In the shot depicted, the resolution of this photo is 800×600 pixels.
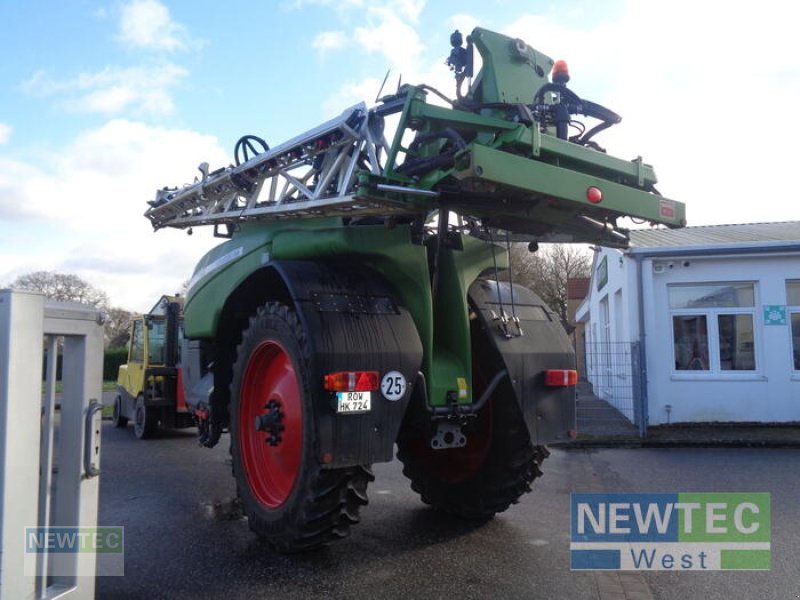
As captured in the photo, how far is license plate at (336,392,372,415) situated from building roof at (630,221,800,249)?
31.8 ft

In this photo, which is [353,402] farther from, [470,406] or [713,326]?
[713,326]

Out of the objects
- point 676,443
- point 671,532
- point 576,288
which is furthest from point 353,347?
point 576,288

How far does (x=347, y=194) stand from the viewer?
173 inches

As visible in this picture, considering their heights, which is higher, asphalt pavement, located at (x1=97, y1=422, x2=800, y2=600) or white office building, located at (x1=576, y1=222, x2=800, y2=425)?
white office building, located at (x1=576, y1=222, x2=800, y2=425)

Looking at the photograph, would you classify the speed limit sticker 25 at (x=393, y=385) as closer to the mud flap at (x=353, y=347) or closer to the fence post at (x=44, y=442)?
the mud flap at (x=353, y=347)

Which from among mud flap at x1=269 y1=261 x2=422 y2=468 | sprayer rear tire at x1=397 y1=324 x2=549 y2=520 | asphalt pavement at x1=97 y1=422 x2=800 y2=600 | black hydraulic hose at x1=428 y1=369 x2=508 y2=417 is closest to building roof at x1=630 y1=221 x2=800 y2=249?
asphalt pavement at x1=97 y1=422 x2=800 y2=600

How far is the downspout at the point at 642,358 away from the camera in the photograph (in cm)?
1089

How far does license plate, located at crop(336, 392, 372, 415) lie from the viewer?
3938 millimetres

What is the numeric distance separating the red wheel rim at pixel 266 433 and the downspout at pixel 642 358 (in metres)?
7.61

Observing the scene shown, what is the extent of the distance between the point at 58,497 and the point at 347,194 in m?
2.51

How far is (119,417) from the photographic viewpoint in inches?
533

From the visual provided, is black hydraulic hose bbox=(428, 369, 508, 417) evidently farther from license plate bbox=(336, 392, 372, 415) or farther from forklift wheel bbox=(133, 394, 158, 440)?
forklift wheel bbox=(133, 394, 158, 440)

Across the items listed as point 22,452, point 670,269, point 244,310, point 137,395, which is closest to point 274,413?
point 244,310

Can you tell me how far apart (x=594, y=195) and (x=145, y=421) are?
32.2 feet
